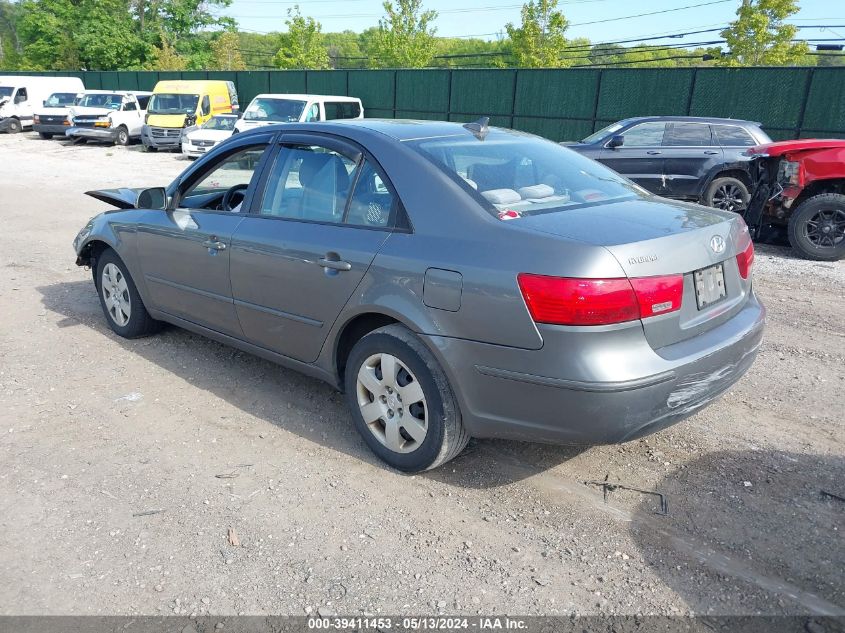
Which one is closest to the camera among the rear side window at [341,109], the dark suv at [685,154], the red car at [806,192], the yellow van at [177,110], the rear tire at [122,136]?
the red car at [806,192]

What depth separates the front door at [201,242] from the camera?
4.27 metres

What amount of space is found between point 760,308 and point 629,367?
49.1 inches

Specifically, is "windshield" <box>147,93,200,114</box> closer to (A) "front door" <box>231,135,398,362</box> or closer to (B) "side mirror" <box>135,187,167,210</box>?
(B) "side mirror" <box>135,187,167,210</box>

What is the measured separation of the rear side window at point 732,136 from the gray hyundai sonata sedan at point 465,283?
25.7 feet

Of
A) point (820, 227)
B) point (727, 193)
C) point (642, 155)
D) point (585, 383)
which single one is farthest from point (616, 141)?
point (585, 383)

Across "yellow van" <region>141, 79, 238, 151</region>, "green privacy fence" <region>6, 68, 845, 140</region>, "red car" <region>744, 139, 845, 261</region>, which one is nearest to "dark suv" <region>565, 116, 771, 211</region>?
"red car" <region>744, 139, 845, 261</region>

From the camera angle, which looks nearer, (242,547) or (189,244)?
(242,547)

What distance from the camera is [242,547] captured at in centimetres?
295

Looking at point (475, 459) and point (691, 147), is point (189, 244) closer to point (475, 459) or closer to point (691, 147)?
point (475, 459)

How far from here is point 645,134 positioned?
1137 centimetres

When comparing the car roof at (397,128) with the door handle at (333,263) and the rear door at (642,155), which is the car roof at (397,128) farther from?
the rear door at (642,155)

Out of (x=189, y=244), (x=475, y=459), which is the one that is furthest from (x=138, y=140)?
(x=475, y=459)

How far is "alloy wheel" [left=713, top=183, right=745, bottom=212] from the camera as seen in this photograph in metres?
10.0

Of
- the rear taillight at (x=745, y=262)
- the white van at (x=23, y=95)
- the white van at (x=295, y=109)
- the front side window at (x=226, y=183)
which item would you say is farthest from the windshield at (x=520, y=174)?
the white van at (x=23, y=95)
